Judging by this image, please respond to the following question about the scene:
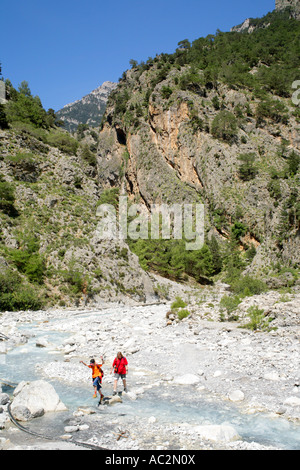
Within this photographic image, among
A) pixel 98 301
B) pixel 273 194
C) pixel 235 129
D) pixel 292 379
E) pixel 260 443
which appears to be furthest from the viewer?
pixel 235 129

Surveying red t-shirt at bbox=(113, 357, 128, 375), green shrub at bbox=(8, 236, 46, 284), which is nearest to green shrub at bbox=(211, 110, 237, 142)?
green shrub at bbox=(8, 236, 46, 284)

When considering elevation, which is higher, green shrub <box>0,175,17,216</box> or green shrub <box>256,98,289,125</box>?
green shrub <box>256,98,289,125</box>

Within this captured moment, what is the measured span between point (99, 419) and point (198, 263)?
38.7m

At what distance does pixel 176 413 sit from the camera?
7.29 m

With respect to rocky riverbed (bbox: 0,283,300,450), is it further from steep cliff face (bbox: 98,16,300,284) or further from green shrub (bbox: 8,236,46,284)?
steep cliff face (bbox: 98,16,300,284)

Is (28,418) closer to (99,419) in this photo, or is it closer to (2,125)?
(99,419)

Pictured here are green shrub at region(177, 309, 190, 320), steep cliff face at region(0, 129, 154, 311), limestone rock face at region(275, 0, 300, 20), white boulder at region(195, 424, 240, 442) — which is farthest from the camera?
limestone rock face at region(275, 0, 300, 20)

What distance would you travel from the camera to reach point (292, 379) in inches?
344

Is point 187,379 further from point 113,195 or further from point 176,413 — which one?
point 113,195

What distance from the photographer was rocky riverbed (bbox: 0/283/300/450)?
20.6 ft

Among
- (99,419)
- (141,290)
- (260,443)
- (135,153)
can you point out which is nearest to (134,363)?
(99,419)

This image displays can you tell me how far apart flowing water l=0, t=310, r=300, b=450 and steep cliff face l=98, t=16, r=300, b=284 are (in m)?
29.3

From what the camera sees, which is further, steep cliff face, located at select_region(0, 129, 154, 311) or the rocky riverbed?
steep cliff face, located at select_region(0, 129, 154, 311)

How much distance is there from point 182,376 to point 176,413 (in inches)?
102
